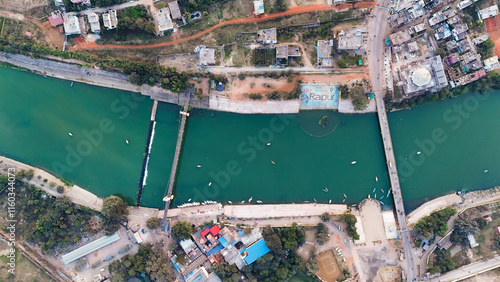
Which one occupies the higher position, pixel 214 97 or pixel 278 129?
pixel 214 97

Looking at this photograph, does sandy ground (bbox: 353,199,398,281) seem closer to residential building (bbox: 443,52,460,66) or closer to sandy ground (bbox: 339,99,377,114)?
sandy ground (bbox: 339,99,377,114)

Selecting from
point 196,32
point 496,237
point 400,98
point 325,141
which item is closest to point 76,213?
point 196,32

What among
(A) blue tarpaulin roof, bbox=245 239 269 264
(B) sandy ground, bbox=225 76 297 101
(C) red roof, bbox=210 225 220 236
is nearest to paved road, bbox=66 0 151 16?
A: (B) sandy ground, bbox=225 76 297 101

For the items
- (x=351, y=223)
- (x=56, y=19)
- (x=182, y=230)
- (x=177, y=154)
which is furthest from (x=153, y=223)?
(x=56, y=19)

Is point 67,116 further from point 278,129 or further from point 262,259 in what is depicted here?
point 262,259

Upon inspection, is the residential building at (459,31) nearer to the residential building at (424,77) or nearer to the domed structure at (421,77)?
the residential building at (424,77)

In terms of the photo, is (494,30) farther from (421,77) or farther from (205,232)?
(205,232)
